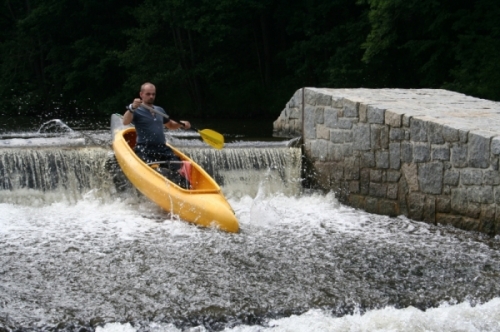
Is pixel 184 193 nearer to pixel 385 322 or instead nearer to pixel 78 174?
pixel 78 174

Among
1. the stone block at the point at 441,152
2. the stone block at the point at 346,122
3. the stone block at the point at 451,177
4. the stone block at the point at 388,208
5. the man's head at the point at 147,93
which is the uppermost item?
the man's head at the point at 147,93

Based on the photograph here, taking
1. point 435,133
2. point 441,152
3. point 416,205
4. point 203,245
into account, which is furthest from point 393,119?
point 203,245

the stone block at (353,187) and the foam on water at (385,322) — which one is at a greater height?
the stone block at (353,187)

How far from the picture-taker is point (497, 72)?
39.4 feet

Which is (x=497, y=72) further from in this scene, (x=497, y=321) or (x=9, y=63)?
(x=9, y=63)

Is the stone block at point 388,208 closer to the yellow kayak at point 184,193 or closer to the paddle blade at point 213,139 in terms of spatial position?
the yellow kayak at point 184,193

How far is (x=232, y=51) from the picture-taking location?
1820cm

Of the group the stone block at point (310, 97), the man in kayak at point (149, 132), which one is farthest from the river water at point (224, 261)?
the stone block at point (310, 97)

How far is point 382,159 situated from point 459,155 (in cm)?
98

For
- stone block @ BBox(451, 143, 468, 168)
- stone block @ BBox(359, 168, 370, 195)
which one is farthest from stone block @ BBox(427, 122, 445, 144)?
stone block @ BBox(359, 168, 370, 195)

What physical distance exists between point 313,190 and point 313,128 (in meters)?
0.71

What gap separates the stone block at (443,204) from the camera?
6.51m

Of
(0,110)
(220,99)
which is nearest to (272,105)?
(220,99)

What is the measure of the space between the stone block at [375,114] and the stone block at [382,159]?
1.03 feet
